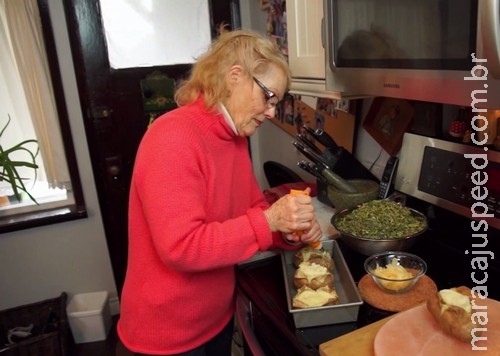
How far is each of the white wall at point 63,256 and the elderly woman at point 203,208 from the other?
126cm

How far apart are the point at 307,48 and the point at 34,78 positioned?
1.40 metres

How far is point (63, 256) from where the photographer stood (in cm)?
222

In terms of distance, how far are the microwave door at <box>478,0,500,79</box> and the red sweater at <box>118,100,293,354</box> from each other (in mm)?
474

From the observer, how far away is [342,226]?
3.52ft

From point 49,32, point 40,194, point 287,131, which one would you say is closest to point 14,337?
point 40,194

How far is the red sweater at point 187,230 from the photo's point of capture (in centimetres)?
77

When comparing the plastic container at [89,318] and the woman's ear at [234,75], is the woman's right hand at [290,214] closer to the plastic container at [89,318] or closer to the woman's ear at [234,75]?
the woman's ear at [234,75]

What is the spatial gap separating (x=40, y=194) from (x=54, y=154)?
28 centimetres

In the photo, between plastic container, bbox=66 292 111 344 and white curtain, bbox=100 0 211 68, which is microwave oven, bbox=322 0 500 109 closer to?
white curtain, bbox=100 0 211 68

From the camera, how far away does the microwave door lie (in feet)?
1.77

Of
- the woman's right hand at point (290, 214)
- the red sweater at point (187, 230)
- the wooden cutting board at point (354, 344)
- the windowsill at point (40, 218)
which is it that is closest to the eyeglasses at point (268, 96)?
the red sweater at point (187, 230)

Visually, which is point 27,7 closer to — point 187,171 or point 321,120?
point 321,120

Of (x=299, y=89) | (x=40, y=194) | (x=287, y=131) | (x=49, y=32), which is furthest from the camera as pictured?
(x=40, y=194)

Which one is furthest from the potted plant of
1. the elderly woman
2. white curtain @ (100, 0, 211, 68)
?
the elderly woman
